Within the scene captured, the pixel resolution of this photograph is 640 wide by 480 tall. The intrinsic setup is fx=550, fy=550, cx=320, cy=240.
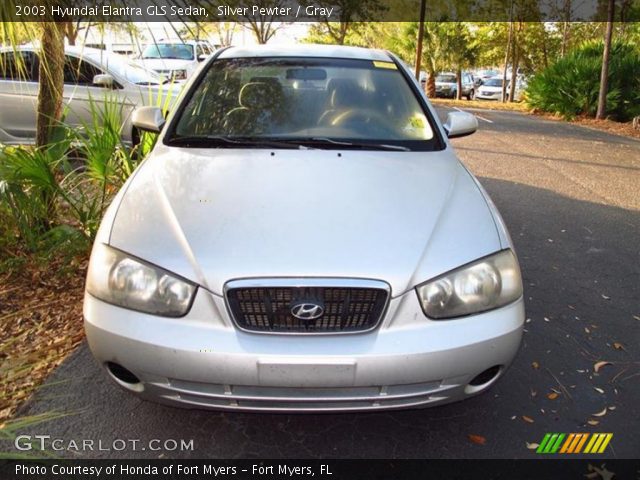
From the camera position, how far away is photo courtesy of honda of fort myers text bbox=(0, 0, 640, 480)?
6.50 ft

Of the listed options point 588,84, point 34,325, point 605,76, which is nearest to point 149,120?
point 34,325

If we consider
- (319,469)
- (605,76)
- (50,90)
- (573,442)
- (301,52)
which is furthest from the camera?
(605,76)

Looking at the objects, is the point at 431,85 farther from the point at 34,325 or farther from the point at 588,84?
the point at 34,325

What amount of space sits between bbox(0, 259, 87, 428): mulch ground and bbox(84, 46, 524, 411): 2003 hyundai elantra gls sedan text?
0.93m

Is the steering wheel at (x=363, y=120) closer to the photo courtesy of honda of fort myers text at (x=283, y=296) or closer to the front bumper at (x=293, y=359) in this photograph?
the photo courtesy of honda of fort myers text at (x=283, y=296)

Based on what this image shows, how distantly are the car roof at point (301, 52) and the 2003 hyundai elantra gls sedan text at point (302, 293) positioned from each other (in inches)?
55.7

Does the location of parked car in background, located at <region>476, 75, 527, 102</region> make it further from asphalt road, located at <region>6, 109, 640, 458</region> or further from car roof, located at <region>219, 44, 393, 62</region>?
car roof, located at <region>219, 44, 393, 62</region>

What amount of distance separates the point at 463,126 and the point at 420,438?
2.04 meters

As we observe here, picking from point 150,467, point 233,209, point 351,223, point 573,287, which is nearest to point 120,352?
point 150,467

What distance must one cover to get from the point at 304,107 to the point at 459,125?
3.41 ft

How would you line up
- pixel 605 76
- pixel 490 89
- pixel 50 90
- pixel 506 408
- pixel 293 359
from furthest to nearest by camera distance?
pixel 490 89, pixel 605 76, pixel 50 90, pixel 506 408, pixel 293 359

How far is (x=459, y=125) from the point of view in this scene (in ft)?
11.7

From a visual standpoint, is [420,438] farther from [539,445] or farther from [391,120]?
[391,120]

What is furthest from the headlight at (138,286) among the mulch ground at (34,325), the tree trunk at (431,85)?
the tree trunk at (431,85)
